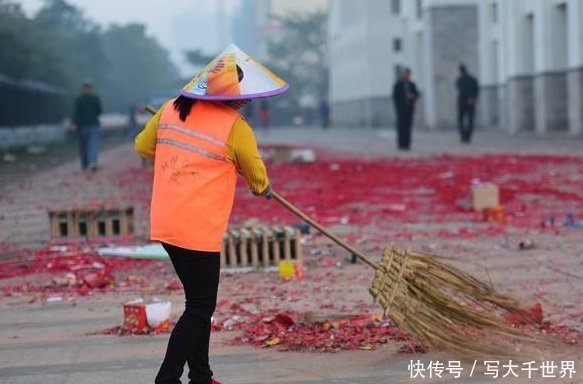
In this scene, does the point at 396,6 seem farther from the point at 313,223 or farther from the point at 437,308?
the point at 313,223

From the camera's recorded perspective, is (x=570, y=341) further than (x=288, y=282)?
No

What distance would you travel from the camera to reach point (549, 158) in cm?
2527

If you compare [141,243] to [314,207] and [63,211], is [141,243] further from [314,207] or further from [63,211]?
[314,207]

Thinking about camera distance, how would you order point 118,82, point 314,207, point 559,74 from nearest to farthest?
point 314,207
point 559,74
point 118,82

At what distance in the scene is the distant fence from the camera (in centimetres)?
5009

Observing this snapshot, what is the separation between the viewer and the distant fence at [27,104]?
50.1 m

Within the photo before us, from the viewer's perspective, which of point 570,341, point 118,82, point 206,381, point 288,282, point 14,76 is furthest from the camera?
point 118,82

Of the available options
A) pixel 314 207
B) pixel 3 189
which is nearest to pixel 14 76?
pixel 3 189

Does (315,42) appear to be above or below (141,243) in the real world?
above

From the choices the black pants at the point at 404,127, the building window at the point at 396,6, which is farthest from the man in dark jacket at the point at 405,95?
the building window at the point at 396,6

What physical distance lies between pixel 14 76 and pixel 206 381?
179 ft

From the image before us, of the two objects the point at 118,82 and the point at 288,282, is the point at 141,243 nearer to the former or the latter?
the point at 288,282

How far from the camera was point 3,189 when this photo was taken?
969 inches

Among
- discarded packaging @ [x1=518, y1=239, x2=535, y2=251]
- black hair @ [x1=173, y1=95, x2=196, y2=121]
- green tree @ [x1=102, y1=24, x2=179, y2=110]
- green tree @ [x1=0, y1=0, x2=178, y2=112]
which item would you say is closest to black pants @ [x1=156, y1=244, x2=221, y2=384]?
black hair @ [x1=173, y1=95, x2=196, y2=121]
